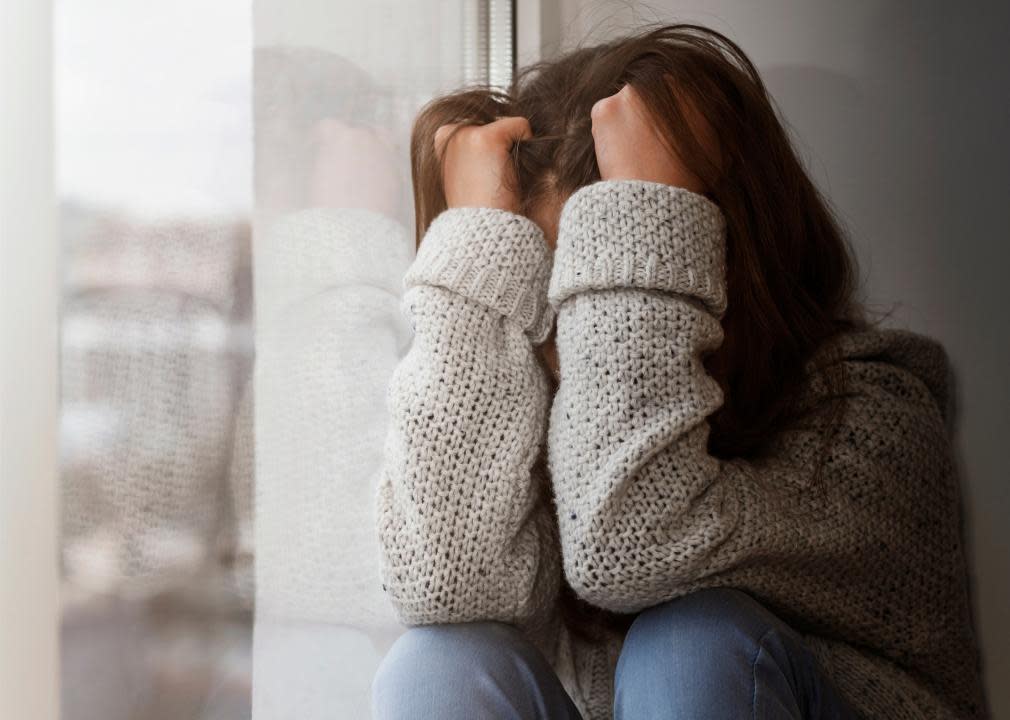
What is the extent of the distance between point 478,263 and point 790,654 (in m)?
0.39

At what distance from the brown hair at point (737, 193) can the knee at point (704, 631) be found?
0.60 ft

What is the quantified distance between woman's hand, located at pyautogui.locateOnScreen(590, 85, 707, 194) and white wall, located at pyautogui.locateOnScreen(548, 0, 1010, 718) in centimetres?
39

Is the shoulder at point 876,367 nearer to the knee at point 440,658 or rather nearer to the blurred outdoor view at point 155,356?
the knee at point 440,658

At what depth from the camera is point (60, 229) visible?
0.58m

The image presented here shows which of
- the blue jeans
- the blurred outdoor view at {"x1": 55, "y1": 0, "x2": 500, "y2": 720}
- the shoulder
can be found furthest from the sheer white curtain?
the shoulder

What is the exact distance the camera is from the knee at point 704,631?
2.29ft

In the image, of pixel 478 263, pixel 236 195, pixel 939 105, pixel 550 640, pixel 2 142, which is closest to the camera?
pixel 2 142

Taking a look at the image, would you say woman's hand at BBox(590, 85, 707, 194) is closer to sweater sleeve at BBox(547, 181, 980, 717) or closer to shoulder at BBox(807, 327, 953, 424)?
sweater sleeve at BBox(547, 181, 980, 717)

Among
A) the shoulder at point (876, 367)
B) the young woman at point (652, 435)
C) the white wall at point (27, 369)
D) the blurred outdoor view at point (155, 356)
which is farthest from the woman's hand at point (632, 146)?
the white wall at point (27, 369)

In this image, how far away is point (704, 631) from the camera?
713 mm

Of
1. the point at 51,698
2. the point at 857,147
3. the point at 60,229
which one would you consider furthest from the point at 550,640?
the point at 857,147

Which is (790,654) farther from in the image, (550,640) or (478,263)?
(478,263)

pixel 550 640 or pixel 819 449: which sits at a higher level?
pixel 819 449

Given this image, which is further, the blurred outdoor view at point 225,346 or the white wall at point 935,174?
the white wall at point 935,174
